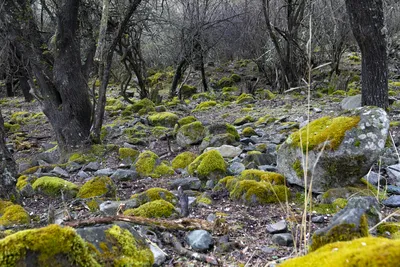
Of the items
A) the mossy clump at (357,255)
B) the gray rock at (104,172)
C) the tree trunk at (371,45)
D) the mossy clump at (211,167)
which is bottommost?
the gray rock at (104,172)

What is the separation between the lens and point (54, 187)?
446cm

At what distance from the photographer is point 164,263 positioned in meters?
2.32

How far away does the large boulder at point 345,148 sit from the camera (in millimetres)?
3457

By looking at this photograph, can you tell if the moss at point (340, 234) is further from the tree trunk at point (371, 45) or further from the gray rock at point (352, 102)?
the gray rock at point (352, 102)

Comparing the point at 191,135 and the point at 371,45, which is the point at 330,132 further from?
the point at 371,45

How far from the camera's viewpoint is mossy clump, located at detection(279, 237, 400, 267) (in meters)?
1.09

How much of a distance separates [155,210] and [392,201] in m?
2.14

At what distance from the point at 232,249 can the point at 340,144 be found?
156 cm

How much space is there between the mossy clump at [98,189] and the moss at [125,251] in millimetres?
2092

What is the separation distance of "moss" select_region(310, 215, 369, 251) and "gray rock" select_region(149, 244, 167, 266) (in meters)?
0.90

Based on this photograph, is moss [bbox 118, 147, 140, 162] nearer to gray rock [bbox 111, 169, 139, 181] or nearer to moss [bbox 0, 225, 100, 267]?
gray rock [bbox 111, 169, 139, 181]

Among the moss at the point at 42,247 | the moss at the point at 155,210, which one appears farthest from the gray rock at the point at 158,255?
the moss at the point at 155,210

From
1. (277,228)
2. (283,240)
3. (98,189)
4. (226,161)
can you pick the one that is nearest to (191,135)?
(226,161)

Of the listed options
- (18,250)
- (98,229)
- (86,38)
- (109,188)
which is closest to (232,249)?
(98,229)
